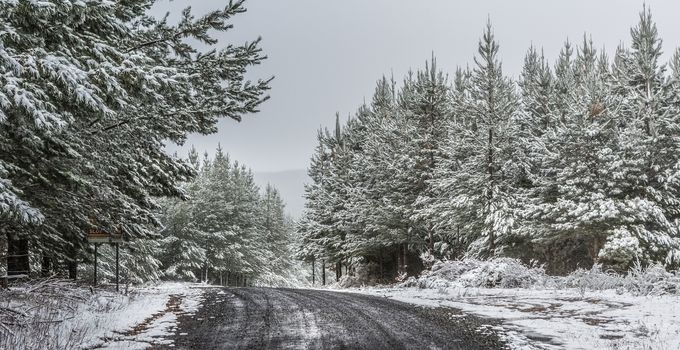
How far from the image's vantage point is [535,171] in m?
26.9

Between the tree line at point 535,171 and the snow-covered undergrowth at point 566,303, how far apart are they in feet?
13.5

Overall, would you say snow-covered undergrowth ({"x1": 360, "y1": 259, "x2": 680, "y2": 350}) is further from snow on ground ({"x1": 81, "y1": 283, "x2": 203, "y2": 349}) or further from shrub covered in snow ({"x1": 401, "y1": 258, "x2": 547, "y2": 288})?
snow on ground ({"x1": 81, "y1": 283, "x2": 203, "y2": 349})

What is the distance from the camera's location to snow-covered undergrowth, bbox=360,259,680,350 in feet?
26.3

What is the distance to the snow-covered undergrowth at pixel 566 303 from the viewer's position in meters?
8.02

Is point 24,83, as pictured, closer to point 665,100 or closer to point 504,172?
point 504,172

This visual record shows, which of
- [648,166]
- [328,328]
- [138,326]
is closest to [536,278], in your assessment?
[648,166]

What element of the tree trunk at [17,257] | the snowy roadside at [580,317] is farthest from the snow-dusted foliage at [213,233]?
the snowy roadside at [580,317]

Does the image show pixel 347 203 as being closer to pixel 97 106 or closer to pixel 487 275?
pixel 487 275

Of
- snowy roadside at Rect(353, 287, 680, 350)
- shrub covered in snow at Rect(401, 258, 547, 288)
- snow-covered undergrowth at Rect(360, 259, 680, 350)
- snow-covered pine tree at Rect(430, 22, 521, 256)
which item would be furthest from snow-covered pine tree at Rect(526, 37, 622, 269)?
snowy roadside at Rect(353, 287, 680, 350)

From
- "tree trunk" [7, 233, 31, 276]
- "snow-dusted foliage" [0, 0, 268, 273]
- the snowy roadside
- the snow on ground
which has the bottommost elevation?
the snowy roadside

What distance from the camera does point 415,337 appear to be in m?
8.16

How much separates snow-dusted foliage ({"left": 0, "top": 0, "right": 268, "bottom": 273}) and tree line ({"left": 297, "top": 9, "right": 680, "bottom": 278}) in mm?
15911

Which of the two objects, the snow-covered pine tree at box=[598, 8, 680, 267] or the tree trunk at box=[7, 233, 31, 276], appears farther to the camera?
the snow-covered pine tree at box=[598, 8, 680, 267]

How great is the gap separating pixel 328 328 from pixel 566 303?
7.22 m
